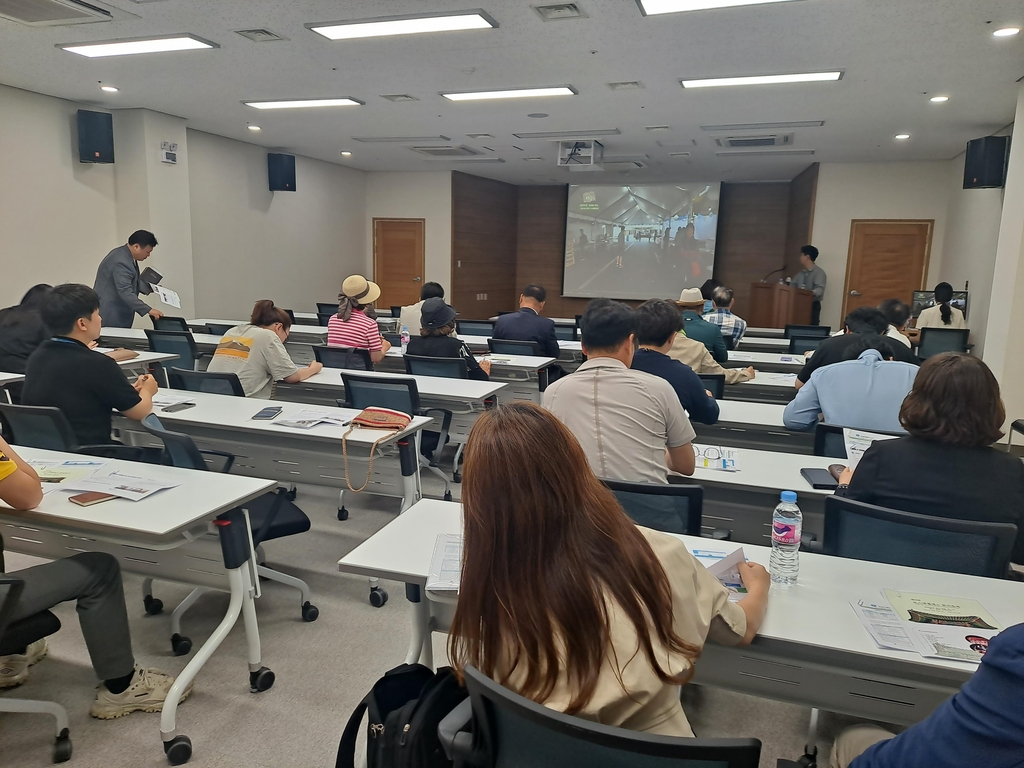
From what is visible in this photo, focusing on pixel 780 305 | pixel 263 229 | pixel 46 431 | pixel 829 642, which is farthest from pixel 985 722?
pixel 263 229

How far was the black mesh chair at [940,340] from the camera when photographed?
703 cm

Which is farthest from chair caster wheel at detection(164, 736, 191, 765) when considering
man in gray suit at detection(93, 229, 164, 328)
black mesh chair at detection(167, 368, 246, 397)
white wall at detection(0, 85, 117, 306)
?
white wall at detection(0, 85, 117, 306)

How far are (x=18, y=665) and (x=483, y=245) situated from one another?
11.4 m

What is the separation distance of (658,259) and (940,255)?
4627mm

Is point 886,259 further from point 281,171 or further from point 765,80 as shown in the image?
point 281,171

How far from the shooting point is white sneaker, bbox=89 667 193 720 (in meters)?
2.17

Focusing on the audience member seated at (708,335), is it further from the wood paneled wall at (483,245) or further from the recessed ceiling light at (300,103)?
the wood paneled wall at (483,245)

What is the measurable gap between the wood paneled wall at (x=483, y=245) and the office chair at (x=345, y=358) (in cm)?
703

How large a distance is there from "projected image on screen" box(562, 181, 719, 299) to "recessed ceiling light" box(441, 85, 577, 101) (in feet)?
21.6

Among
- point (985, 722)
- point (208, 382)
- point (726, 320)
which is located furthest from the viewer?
point (726, 320)

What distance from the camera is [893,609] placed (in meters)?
1.52

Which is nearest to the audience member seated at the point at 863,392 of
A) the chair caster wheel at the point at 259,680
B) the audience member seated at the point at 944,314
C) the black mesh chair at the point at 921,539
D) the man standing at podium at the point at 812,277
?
the black mesh chair at the point at 921,539

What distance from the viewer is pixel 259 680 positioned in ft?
7.60

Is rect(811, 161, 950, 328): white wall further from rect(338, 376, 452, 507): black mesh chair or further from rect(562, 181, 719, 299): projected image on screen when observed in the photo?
rect(338, 376, 452, 507): black mesh chair
